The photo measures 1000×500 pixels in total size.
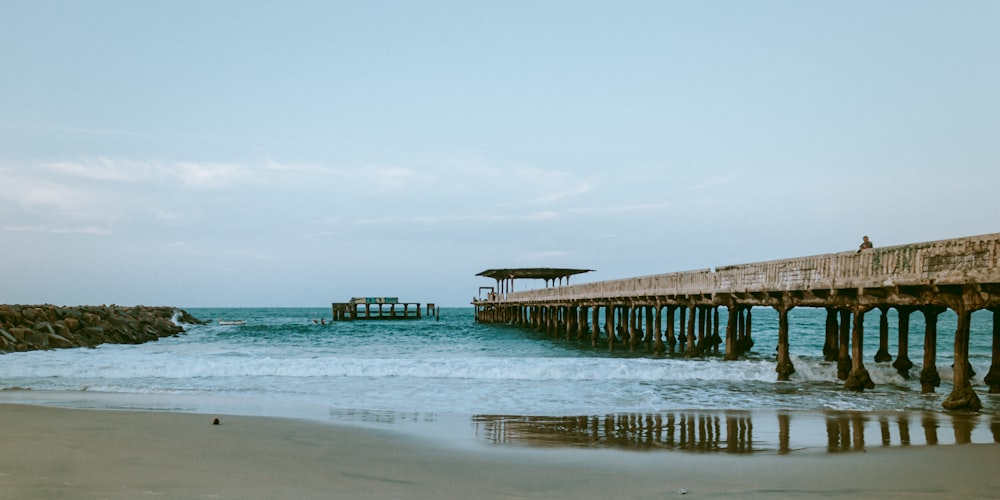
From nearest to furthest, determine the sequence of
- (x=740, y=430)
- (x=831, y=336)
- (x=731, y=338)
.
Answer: (x=740, y=430), (x=731, y=338), (x=831, y=336)

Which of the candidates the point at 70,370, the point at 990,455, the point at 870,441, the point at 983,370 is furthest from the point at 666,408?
the point at 70,370

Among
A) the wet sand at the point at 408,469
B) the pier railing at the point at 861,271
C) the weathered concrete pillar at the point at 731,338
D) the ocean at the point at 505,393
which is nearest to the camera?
the wet sand at the point at 408,469

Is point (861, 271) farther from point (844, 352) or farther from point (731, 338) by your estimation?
point (731, 338)

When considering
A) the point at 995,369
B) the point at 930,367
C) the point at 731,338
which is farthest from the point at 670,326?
the point at 995,369

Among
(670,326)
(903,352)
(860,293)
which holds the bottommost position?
(903,352)

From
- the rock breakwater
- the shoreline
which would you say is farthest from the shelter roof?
the shoreline

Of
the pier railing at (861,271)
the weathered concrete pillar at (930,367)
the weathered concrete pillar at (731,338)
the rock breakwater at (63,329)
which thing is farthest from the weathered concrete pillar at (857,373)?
the rock breakwater at (63,329)

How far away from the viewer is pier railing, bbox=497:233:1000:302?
13.3 metres

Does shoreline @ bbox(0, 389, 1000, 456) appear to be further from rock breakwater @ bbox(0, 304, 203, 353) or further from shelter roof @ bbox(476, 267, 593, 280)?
shelter roof @ bbox(476, 267, 593, 280)

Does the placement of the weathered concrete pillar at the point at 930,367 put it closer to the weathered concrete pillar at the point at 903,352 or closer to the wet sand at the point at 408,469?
the weathered concrete pillar at the point at 903,352

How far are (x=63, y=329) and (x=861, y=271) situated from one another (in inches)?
1361

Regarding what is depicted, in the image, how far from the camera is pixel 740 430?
37.0 feet

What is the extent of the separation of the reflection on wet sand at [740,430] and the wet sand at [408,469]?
624 millimetres

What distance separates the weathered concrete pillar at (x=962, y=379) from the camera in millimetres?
13852
